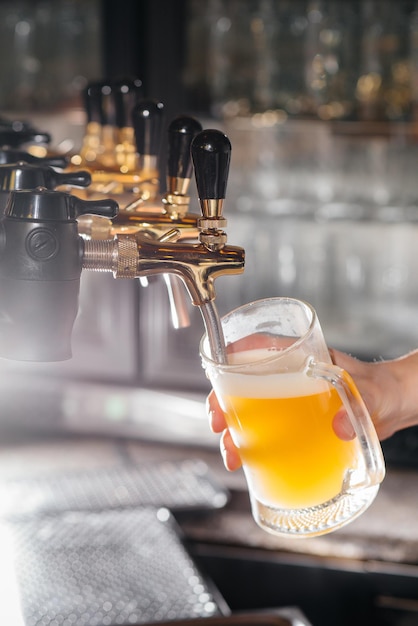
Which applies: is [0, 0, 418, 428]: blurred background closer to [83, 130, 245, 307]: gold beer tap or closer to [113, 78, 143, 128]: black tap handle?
[113, 78, 143, 128]: black tap handle

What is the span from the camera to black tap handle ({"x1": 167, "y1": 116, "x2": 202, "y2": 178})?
3.13 ft

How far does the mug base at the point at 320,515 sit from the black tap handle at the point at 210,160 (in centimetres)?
36

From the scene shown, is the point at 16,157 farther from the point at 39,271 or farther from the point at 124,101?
the point at 39,271

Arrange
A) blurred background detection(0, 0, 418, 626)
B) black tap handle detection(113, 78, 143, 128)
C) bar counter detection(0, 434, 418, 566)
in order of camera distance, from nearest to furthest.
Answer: black tap handle detection(113, 78, 143, 128) → bar counter detection(0, 434, 418, 566) → blurred background detection(0, 0, 418, 626)

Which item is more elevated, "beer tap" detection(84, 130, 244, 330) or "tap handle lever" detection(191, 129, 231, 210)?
"tap handle lever" detection(191, 129, 231, 210)

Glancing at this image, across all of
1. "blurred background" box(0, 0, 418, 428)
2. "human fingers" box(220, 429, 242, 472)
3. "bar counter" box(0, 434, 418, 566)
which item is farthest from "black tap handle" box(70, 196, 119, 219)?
"blurred background" box(0, 0, 418, 428)

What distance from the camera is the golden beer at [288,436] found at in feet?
3.06

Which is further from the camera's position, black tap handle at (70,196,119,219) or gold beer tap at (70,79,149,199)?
gold beer tap at (70,79,149,199)

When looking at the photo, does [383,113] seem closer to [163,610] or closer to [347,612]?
[347,612]

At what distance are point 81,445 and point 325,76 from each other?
1158 mm

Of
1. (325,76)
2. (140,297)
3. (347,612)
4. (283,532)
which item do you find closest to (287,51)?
(325,76)

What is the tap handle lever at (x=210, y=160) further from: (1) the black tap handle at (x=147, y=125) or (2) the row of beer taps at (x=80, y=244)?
(1) the black tap handle at (x=147, y=125)

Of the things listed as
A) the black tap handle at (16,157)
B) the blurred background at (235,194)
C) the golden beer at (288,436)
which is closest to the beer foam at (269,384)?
the golden beer at (288,436)

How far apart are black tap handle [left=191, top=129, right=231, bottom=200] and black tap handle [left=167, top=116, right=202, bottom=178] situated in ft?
0.49
